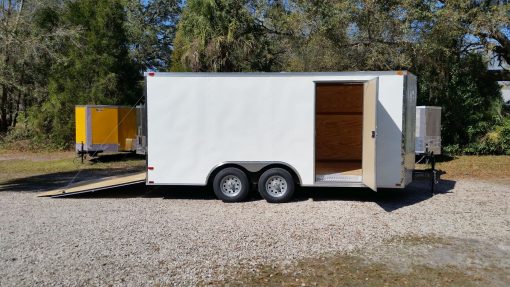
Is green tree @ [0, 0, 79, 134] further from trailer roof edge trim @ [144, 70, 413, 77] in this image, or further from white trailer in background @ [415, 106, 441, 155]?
white trailer in background @ [415, 106, 441, 155]

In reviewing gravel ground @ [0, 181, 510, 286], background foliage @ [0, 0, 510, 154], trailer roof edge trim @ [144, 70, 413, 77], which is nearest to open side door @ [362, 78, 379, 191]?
trailer roof edge trim @ [144, 70, 413, 77]

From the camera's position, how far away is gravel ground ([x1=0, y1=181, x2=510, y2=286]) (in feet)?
18.5

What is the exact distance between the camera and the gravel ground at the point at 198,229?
5.63 m

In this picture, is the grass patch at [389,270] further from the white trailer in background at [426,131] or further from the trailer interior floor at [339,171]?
the white trailer in background at [426,131]

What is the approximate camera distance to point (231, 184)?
380 inches

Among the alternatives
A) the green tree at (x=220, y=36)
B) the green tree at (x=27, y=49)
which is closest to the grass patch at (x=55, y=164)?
the green tree at (x=27, y=49)

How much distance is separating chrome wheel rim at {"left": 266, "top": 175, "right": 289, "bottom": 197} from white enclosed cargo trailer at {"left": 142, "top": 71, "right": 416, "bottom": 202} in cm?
2

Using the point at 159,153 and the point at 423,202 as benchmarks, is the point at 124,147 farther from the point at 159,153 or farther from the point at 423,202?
the point at 423,202

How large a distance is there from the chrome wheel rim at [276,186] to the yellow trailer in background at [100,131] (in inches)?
336

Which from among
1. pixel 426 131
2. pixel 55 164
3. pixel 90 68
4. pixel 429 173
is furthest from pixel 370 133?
pixel 90 68

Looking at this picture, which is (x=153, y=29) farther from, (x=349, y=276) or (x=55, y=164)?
(x=349, y=276)

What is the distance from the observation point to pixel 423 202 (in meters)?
9.73

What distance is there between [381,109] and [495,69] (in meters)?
11.5

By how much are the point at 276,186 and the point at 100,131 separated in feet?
31.2
